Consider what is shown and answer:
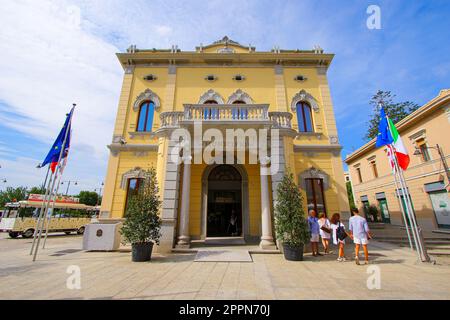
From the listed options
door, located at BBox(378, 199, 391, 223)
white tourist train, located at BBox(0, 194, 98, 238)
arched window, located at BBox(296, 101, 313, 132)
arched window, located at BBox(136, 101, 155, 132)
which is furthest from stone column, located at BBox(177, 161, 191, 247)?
door, located at BBox(378, 199, 391, 223)

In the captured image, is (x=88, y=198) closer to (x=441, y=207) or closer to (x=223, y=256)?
(x=223, y=256)

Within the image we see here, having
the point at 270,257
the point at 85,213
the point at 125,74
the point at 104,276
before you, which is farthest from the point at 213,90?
the point at 85,213

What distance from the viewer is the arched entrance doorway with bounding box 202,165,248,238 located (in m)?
11.5

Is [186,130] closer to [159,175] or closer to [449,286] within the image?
[159,175]

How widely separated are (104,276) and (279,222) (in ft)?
Answer: 18.9

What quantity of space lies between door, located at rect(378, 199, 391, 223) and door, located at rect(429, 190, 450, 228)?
5359 millimetres

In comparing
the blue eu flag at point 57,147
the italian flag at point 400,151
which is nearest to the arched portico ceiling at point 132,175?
the blue eu flag at point 57,147

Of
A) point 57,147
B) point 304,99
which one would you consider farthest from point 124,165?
point 304,99

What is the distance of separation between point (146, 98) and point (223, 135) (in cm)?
669

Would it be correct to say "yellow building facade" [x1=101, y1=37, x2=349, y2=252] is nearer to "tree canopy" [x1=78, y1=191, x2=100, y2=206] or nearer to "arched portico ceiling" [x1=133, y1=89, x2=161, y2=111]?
"arched portico ceiling" [x1=133, y1=89, x2=161, y2=111]

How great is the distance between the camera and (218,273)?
5.29 metres

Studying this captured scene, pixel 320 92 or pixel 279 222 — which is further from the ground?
pixel 320 92

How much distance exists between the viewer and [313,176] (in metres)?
11.1
